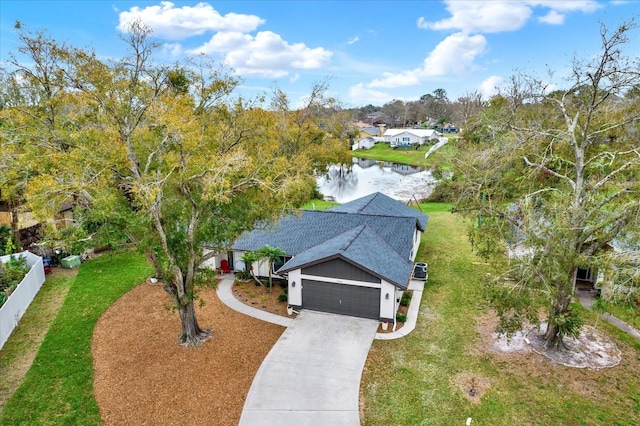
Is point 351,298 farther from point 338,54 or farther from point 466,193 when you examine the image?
point 338,54

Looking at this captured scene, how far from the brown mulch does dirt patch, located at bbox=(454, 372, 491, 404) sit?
6304mm

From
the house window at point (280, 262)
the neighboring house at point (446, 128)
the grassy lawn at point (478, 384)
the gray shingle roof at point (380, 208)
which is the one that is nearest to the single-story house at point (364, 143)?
the neighboring house at point (446, 128)

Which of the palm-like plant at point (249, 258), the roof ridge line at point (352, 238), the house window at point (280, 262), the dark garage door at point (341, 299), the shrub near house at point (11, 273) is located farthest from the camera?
the house window at point (280, 262)

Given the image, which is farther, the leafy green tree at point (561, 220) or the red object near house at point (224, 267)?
the red object near house at point (224, 267)

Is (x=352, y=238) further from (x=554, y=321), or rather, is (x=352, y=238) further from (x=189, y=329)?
(x=554, y=321)

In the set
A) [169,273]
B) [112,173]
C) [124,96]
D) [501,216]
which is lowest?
[169,273]

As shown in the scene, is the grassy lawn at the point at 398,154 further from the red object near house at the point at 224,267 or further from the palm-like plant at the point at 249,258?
the palm-like plant at the point at 249,258

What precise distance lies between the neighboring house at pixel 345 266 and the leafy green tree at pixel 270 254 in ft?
1.34

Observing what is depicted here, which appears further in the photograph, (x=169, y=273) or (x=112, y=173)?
(x=169, y=273)

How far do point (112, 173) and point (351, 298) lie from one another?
31.5 feet

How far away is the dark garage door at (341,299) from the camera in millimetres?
15656

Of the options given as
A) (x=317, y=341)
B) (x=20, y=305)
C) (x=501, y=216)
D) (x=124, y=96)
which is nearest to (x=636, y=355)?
(x=501, y=216)

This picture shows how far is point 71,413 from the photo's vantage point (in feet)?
35.3

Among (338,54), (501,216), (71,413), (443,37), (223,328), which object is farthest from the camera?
(338,54)
